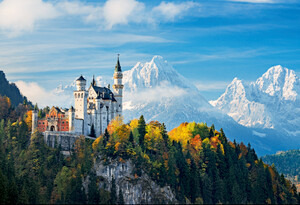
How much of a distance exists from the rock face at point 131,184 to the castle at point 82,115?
19461 mm

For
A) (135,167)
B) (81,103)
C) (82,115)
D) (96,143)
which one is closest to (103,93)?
(81,103)

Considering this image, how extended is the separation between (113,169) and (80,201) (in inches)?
701

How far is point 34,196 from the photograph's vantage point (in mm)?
151250

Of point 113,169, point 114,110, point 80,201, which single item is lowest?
point 80,201

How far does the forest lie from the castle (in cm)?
498

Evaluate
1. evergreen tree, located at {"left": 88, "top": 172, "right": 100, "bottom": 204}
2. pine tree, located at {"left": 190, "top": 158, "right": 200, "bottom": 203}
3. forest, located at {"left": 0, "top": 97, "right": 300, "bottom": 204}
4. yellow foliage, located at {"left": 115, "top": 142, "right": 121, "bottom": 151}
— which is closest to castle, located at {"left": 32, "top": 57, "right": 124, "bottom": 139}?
forest, located at {"left": 0, "top": 97, "right": 300, "bottom": 204}

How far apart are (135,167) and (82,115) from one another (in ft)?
99.4

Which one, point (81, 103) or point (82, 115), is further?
point (81, 103)

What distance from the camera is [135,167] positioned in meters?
169

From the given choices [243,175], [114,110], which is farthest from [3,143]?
[243,175]

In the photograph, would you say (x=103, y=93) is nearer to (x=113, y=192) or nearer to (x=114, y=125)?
(x=114, y=125)

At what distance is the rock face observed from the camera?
16525cm

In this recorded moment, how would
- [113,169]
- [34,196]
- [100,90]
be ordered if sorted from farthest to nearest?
[100,90], [113,169], [34,196]

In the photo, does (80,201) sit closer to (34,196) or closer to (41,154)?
(34,196)
